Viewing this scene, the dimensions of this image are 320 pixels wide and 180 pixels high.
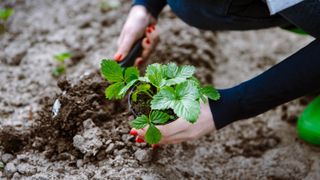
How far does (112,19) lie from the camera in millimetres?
2031

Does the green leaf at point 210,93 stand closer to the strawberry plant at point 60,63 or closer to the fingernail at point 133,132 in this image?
the fingernail at point 133,132

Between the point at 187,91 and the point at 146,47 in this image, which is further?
the point at 146,47

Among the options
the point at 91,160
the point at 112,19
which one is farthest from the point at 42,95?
the point at 112,19

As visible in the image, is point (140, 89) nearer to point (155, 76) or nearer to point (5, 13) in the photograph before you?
point (155, 76)

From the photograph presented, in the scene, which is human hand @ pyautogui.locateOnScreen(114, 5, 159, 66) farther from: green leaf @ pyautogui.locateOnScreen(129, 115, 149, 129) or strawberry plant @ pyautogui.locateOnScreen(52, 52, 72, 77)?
green leaf @ pyautogui.locateOnScreen(129, 115, 149, 129)

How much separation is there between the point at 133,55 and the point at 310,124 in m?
0.63

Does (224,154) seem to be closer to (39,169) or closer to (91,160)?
(91,160)

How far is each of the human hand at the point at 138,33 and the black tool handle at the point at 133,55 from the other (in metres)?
0.01

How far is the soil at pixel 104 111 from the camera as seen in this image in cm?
139

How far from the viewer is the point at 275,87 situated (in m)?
1.28

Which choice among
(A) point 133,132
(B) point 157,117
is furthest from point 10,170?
(B) point 157,117

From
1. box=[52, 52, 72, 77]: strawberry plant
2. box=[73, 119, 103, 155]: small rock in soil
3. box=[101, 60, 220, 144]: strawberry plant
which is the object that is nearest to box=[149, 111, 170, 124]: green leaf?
box=[101, 60, 220, 144]: strawberry plant

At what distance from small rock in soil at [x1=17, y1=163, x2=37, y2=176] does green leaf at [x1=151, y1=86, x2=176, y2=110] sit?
44 cm

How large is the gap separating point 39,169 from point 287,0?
82cm
